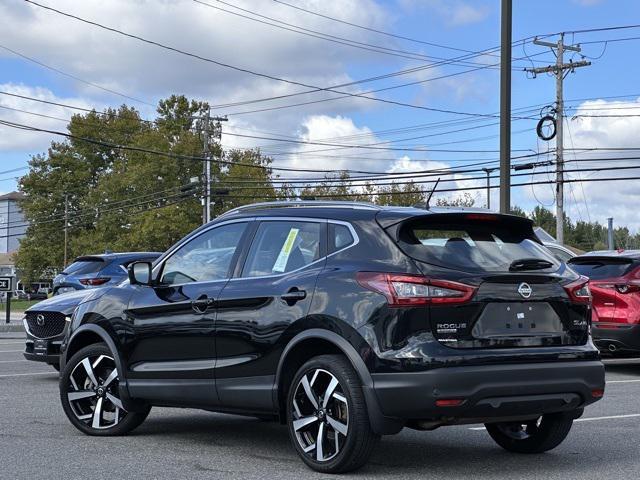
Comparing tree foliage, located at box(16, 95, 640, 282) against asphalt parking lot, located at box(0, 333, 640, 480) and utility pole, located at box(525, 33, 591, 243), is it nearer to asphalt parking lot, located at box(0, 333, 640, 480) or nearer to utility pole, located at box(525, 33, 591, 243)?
utility pole, located at box(525, 33, 591, 243)

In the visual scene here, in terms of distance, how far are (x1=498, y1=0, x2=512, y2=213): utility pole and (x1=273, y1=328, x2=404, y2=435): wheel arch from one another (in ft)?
38.3

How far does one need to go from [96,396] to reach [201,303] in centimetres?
151

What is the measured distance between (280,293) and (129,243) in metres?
66.5

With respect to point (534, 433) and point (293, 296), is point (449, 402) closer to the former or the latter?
point (293, 296)

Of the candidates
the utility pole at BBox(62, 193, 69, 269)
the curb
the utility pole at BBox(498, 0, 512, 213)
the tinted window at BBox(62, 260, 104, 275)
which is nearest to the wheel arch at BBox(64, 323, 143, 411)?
the tinted window at BBox(62, 260, 104, 275)

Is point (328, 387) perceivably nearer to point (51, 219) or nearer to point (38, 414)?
point (38, 414)

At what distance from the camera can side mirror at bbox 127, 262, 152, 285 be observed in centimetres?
746

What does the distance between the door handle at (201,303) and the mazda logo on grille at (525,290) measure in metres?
2.19

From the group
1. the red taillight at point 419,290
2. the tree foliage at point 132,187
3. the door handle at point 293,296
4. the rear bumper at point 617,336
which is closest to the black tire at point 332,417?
the door handle at point 293,296

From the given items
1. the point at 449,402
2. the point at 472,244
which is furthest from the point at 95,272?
the point at 449,402

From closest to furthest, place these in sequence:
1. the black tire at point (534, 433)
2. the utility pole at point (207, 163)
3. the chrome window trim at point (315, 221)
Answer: the chrome window trim at point (315, 221) < the black tire at point (534, 433) < the utility pole at point (207, 163)

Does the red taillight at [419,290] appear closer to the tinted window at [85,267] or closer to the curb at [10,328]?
the tinted window at [85,267]

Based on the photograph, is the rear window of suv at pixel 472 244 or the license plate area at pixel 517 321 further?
the rear window of suv at pixel 472 244

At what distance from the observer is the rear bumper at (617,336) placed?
507 inches
